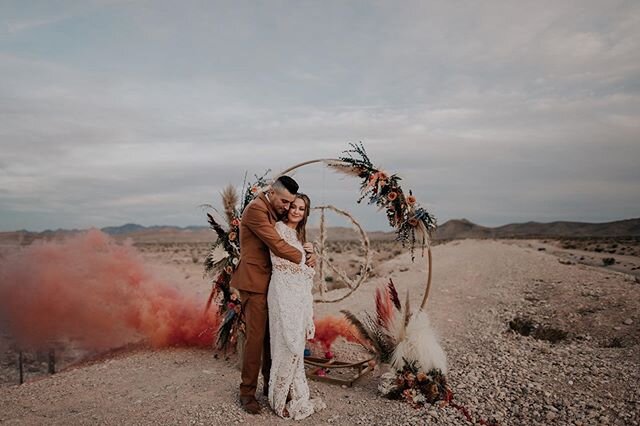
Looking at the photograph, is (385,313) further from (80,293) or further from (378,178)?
(80,293)

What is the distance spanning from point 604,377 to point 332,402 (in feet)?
13.6

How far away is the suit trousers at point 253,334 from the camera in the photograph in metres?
6.05

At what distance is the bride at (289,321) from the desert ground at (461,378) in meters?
0.27

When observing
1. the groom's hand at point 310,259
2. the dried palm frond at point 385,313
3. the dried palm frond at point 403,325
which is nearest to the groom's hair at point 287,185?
the groom's hand at point 310,259

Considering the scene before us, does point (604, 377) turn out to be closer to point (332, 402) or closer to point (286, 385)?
point (332, 402)

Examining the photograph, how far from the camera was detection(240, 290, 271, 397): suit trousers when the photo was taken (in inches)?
238

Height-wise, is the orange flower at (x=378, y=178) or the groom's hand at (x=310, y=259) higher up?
the orange flower at (x=378, y=178)

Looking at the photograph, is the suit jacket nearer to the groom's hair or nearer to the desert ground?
the groom's hair

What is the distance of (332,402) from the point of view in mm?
6621

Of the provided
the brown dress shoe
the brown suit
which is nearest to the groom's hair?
the brown suit

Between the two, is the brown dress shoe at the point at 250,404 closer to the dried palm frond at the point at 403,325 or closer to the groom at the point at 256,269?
the groom at the point at 256,269

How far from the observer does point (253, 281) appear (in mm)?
5973

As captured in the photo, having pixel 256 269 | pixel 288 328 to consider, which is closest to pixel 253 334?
pixel 288 328

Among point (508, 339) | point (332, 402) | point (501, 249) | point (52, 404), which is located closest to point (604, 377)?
point (508, 339)
